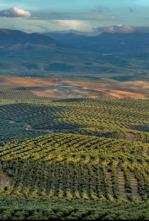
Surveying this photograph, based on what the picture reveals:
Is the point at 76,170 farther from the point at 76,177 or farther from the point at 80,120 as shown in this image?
the point at 80,120

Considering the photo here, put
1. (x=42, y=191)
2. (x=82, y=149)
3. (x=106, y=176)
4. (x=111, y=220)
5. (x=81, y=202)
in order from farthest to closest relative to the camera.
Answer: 1. (x=82, y=149)
2. (x=106, y=176)
3. (x=42, y=191)
4. (x=81, y=202)
5. (x=111, y=220)

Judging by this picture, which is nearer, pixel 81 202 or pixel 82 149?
pixel 81 202

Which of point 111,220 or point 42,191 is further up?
point 111,220

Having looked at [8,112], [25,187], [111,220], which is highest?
[111,220]

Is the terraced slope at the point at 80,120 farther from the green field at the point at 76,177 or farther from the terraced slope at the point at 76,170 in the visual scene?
the terraced slope at the point at 76,170

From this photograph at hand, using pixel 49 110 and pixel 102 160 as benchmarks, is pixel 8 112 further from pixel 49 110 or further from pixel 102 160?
pixel 102 160

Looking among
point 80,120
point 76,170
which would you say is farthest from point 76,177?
point 80,120

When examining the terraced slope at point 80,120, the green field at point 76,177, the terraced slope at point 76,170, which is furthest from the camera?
the terraced slope at point 80,120

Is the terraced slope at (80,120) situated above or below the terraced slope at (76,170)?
below

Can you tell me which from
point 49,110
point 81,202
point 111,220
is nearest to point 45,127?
point 49,110

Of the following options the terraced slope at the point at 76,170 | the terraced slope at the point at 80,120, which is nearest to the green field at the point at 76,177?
the terraced slope at the point at 76,170

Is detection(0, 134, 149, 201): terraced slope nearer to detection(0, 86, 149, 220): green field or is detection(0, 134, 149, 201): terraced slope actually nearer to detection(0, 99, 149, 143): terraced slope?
detection(0, 86, 149, 220): green field
